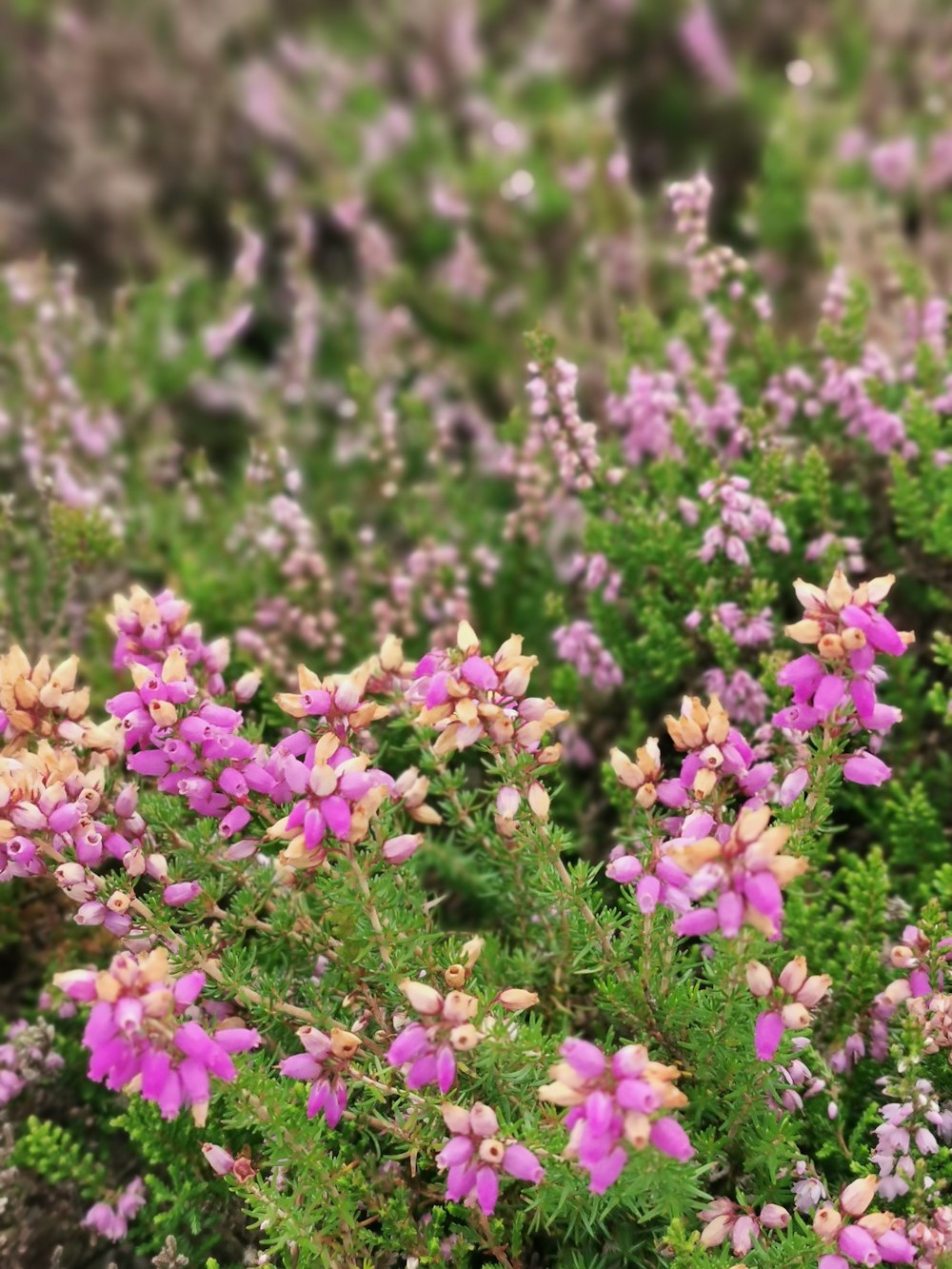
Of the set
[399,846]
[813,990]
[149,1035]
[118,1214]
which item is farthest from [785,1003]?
[118,1214]

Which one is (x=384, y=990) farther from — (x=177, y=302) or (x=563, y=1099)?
(x=177, y=302)

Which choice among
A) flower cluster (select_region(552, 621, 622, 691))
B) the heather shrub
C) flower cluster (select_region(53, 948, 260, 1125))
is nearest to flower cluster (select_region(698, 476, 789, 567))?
the heather shrub

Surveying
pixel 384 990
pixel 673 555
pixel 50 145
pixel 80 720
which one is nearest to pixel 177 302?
pixel 50 145

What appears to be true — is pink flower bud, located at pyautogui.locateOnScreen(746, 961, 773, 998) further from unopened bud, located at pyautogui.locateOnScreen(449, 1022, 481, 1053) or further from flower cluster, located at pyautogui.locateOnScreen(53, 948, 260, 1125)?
flower cluster, located at pyautogui.locateOnScreen(53, 948, 260, 1125)

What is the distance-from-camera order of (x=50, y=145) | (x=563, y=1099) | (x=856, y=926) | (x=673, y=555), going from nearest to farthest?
(x=563, y=1099)
(x=856, y=926)
(x=673, y=555)
(x=50, y=145)

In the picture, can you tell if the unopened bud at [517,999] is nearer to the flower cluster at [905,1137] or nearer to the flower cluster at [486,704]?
the flower cluster at [486,704]

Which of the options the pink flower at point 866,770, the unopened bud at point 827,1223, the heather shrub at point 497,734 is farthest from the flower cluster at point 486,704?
the unopened bud at point 827,1223
